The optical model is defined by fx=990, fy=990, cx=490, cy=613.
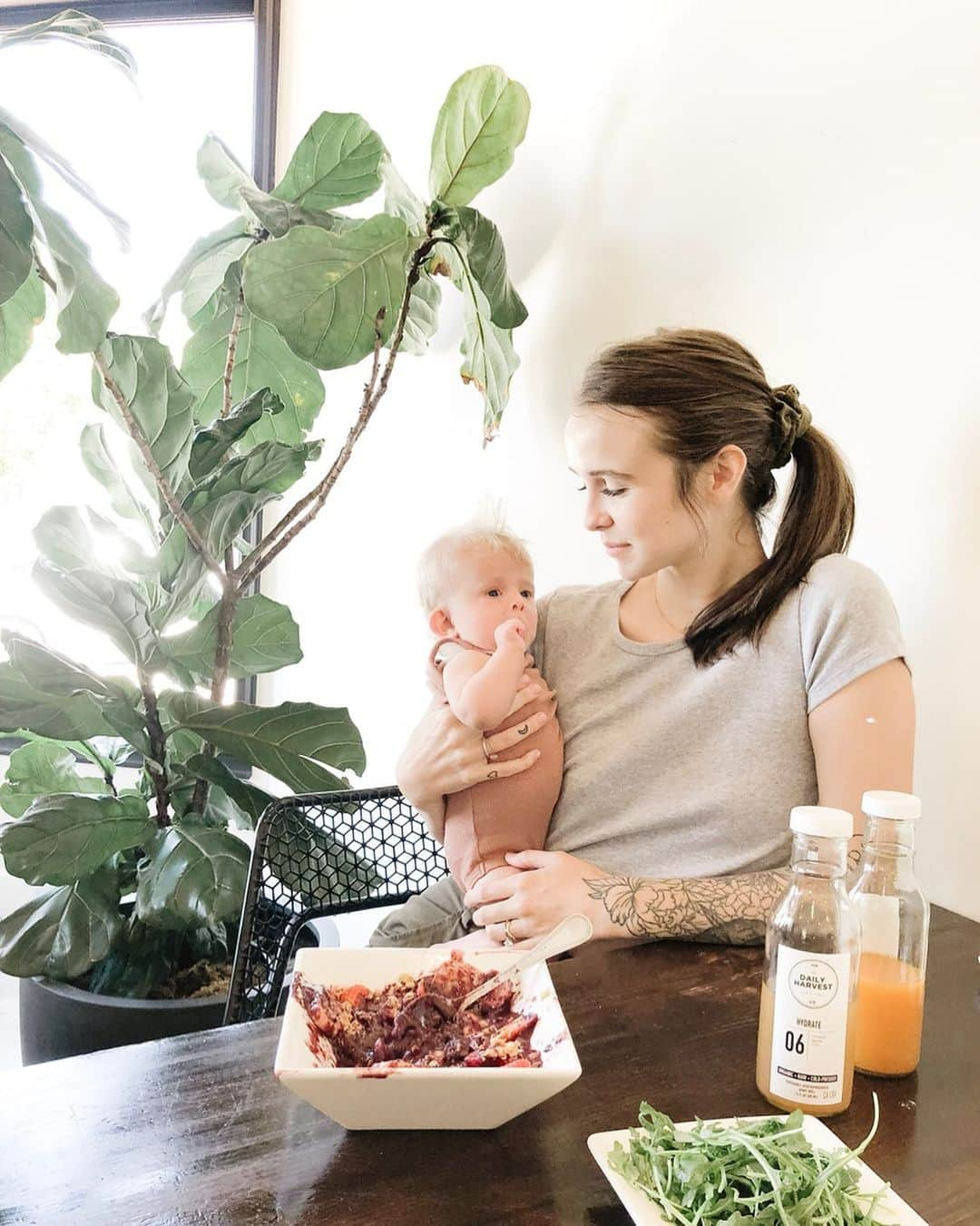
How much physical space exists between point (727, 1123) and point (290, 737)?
3.54 feet

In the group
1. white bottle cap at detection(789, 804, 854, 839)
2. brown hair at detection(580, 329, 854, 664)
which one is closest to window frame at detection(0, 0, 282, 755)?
brown hair at detection(580, 329, 854, 664)

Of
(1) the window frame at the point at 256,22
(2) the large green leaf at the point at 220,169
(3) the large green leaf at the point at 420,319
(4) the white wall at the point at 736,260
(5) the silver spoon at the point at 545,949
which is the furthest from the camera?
(1) the window frame at the point at 256,22

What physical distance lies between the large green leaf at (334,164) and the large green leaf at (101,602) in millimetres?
847

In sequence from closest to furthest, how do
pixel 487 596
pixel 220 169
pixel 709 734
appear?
pixel 709 734 → pixel 487 596 → pixel 220 169

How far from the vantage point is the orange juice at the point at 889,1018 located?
2.71 ft

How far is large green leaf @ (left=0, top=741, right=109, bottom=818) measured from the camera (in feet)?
5.97

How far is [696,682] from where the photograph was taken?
137cm

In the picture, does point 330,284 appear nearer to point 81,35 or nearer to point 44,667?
point 81,35

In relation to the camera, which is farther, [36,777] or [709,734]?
[36,777]

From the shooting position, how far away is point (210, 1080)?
31.1 inches

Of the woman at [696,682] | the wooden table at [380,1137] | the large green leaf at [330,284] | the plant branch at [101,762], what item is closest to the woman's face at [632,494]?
the woman at [696,682]

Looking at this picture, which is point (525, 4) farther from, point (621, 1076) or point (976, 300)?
point (621, 1076)

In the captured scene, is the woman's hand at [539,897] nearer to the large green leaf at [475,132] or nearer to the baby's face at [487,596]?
the baby's face at [487,596]

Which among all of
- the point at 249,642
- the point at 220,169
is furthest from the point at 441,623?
the point at 220,169
